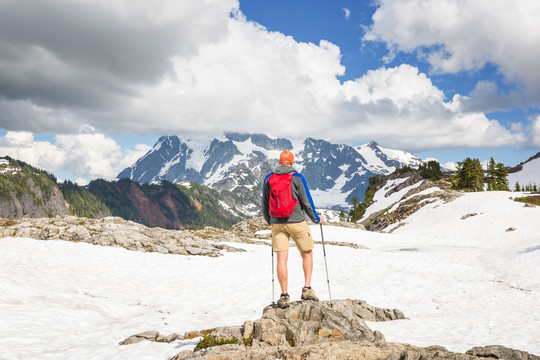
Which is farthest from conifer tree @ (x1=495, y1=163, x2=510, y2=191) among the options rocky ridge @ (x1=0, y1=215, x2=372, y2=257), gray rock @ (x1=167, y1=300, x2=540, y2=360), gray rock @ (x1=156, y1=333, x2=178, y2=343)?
gray rock @ (x1=156, y1=333, x2=178, y2=343)

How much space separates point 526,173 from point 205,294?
226m

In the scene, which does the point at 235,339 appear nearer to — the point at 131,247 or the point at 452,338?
the point at 452,338

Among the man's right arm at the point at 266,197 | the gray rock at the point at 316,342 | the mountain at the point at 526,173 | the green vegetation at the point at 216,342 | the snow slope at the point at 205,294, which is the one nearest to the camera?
the gray rock at the point at 316,342

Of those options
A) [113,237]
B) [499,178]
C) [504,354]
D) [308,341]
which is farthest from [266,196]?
[499,178]

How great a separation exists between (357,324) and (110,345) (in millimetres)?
7724

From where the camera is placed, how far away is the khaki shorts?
9.16 meters

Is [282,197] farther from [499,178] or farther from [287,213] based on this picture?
[499,178]

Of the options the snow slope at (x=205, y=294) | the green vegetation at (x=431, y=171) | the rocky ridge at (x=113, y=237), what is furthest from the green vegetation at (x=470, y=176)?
the rocky ridge at (x=113, y=237)

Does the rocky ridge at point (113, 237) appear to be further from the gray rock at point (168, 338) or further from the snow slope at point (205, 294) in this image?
the gray rock at point (168, 338)

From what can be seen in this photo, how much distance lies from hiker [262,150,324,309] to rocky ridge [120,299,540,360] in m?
0.91

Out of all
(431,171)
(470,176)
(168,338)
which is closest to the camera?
(168,338)

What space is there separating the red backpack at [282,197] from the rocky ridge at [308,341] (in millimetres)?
2722

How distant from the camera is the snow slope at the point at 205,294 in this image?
396 inches

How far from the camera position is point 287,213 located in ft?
29.3
